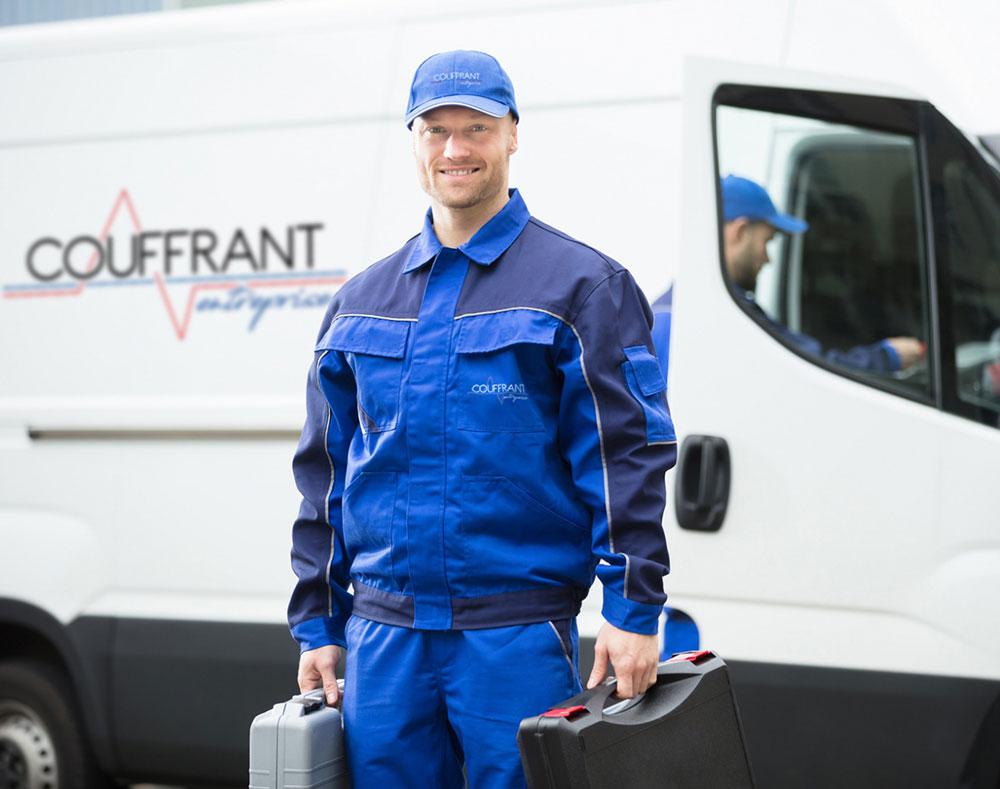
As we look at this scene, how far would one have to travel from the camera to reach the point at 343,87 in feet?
13.2

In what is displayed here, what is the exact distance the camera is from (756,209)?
363cm

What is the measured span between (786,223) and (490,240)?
1.29 metres

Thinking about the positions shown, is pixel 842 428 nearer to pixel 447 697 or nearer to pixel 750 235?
pixel 750 235

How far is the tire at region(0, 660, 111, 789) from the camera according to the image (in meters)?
4.30

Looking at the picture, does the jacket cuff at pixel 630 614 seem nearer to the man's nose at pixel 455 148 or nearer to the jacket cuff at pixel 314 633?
the jacket cuff at pixel 314 633

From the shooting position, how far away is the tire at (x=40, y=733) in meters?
4.30

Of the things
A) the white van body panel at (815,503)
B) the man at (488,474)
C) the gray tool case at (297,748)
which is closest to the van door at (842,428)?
the white van body panel at (815,503)

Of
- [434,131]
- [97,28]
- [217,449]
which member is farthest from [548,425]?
[97,28]

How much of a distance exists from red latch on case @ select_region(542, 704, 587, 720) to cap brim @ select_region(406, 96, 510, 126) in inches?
38.6

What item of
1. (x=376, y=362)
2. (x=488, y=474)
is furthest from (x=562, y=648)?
(x=376, y=362)

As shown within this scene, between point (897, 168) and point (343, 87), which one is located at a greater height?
point (343, 87)

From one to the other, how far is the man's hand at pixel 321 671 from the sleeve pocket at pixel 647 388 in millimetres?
714

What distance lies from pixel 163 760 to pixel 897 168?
2.51 metres

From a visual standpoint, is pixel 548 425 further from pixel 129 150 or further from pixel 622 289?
pixel 129 150
